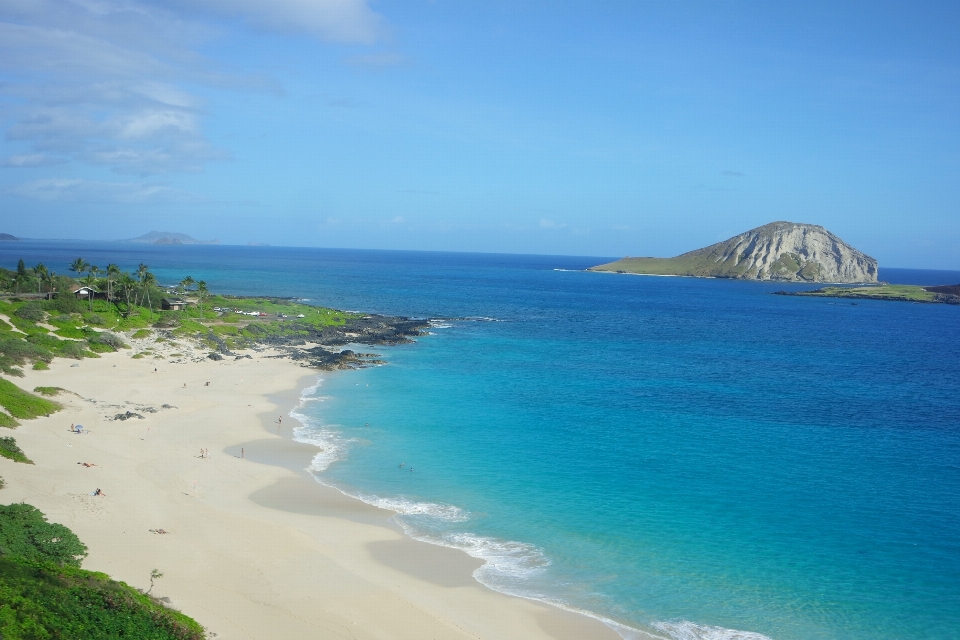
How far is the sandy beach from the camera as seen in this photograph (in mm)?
22891

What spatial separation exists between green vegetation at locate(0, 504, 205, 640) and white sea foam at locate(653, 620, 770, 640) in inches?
603

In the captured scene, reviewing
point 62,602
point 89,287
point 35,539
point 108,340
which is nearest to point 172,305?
point 89,287

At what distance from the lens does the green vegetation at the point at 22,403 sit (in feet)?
134

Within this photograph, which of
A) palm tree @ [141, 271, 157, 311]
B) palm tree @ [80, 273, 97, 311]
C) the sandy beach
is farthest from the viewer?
palm tree @ [141, 271, 157, 311]

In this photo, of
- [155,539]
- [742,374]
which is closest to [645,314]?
[742,374]

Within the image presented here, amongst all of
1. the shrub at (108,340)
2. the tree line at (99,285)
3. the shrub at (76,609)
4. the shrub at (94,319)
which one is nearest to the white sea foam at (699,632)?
the shrub at (76,609)

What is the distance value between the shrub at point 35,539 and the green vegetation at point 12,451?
37.1ft

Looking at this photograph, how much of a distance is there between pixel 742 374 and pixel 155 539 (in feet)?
195

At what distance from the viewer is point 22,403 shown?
138 ft

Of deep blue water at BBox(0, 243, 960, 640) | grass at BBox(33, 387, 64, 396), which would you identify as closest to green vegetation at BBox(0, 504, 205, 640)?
deep blue water at BBox(0, 243, 960, 640)

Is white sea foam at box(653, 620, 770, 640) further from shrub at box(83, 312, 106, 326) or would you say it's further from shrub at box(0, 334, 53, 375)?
shrub at box(83, 312, 106, 326)

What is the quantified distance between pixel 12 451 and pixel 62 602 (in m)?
20.2

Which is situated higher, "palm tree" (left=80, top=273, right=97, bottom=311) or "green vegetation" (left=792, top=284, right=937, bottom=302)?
"green vegetation" (left=792, top=284, right=937, bottom=302)

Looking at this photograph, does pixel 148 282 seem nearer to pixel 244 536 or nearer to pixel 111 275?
pixel 111 275
